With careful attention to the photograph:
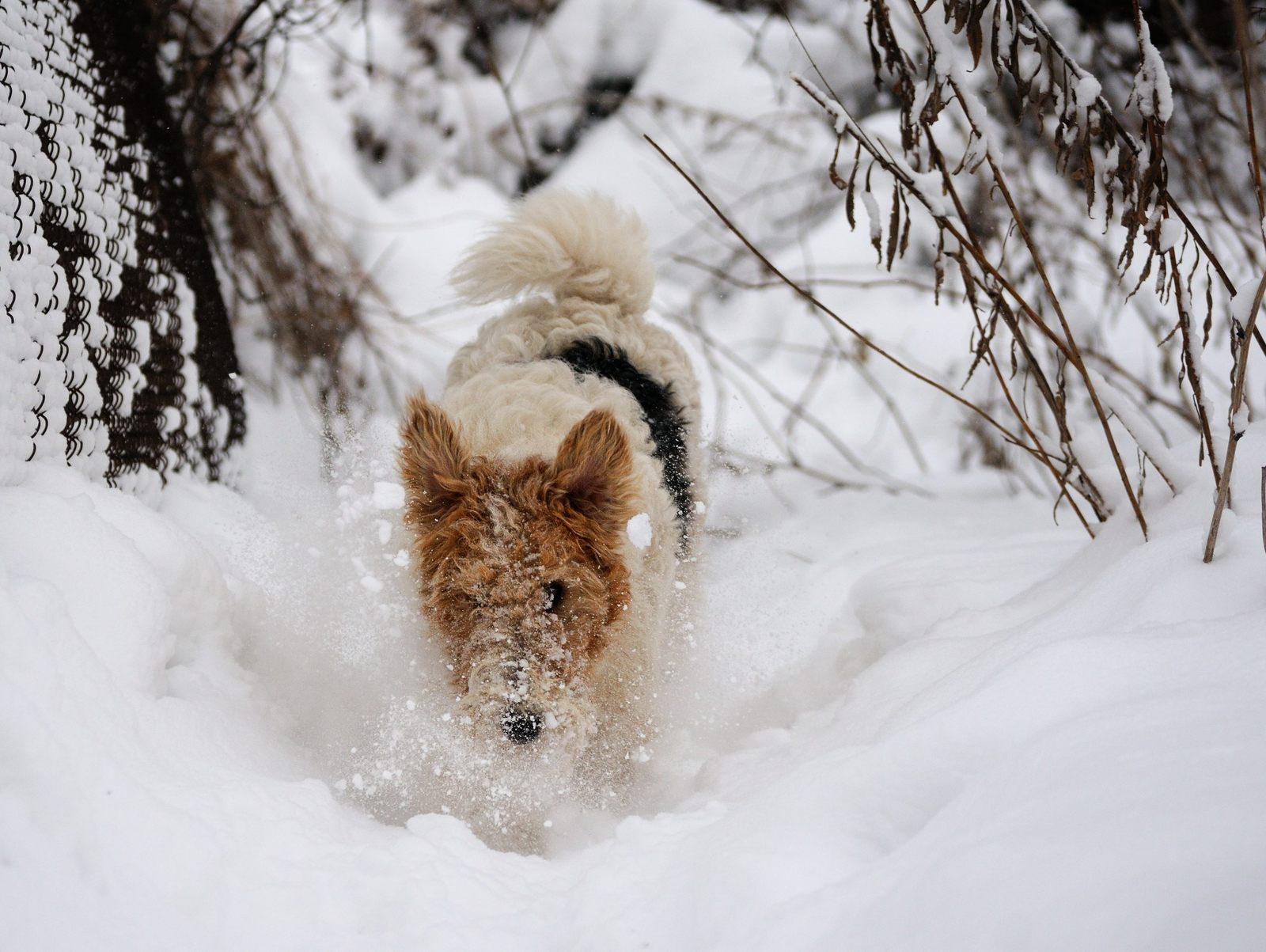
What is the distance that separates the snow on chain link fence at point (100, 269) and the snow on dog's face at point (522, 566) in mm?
904

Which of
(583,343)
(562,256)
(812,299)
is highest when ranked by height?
(562,256)

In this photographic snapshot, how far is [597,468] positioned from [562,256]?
1.27 metres

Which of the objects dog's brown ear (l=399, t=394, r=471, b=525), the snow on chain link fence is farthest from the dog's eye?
the snow on chain link fence

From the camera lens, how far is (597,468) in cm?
220

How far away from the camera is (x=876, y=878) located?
125cm

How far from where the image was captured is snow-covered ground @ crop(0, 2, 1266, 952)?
3.77 feet

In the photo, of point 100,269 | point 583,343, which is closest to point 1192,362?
point 583,343

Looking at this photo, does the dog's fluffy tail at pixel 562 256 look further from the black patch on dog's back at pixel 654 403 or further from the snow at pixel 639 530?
the snow at pixel 639 530

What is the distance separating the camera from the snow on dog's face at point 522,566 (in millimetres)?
2033

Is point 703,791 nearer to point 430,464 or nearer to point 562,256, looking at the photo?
point 430,464

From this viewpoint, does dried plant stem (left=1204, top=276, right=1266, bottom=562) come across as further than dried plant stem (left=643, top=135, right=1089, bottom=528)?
No

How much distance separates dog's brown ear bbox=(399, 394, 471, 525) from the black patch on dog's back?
80 centimetres

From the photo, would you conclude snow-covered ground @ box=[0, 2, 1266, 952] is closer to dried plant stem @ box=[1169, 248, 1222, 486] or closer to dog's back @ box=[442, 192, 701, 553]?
dried plant stem @ box=[1169, 248, 1222, 486]

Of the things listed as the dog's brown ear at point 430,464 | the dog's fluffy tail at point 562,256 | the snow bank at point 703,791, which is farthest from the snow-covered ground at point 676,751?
the dog's fluffy tail at point 562,256
